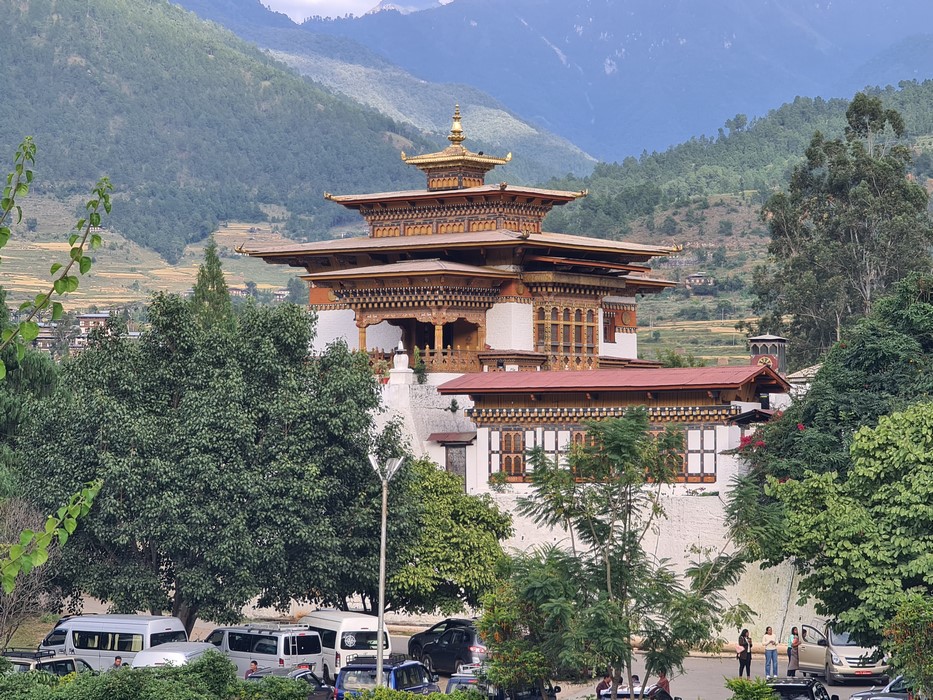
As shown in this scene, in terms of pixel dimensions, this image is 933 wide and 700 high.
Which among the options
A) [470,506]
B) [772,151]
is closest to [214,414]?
[470,506]

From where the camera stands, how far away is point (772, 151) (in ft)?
513

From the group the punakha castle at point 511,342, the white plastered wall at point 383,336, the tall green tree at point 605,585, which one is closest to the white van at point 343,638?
the tall green tree at point 605,585

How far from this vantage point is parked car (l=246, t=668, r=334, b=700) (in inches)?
1186

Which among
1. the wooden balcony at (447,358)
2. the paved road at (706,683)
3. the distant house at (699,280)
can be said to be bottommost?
the paved road at (706,683)

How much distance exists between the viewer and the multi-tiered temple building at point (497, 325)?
42469mm

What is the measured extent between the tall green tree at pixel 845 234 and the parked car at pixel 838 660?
90.1 feet

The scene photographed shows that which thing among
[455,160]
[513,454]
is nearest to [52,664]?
[513,454]

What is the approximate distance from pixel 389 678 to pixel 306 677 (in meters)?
1.43

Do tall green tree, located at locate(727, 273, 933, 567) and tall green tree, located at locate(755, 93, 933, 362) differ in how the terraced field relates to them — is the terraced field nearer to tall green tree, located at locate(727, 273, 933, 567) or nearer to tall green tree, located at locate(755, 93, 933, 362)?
tall green tree, located at locate(755, 93, 933, 362)

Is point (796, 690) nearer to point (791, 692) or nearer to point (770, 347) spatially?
point (791, 692)

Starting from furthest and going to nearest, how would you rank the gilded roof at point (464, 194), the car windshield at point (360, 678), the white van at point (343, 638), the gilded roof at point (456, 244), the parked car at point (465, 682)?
the gilded roof at point (464, 194) → the gilded roof at point (456, 244) → the white van at point (343, 638) → the car windshield at point (360, 678) → the parked car at point (465, 682)

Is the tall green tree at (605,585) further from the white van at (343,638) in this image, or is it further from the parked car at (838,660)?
the white van at (343,638)

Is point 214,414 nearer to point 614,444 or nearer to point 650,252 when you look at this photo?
point 614,444

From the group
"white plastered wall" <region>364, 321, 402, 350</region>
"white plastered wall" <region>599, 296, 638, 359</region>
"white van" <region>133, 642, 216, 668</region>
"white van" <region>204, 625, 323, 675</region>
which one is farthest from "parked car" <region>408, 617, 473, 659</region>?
"white plastered wall" <region>599, 296, 638, 359</region>
